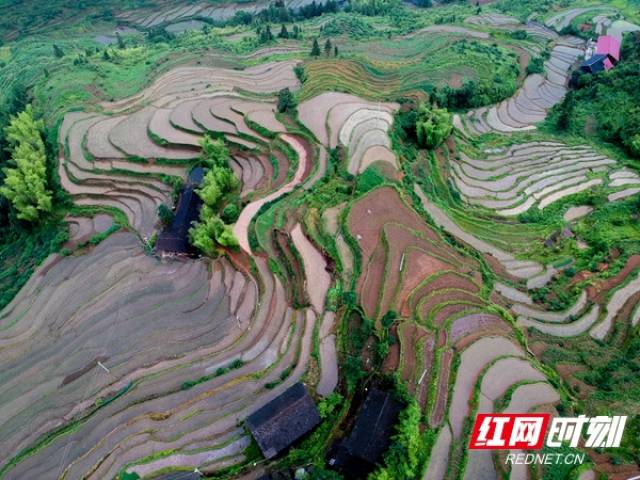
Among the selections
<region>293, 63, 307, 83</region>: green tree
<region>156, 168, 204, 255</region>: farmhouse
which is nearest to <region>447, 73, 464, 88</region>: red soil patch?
<region>293, 63, 307, 83</region>: green tree

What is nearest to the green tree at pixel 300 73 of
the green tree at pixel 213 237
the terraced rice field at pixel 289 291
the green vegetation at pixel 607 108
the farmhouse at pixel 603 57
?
the terraced rice field at pixel 289 291

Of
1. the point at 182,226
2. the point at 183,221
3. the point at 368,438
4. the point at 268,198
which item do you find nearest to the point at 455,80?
the point at 268,198

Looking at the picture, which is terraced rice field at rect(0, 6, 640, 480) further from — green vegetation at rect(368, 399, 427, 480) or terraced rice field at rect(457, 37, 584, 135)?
terraced rice field at rect(457, 37, 584, 135)

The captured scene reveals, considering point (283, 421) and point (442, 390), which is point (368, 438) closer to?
point (283, 421)

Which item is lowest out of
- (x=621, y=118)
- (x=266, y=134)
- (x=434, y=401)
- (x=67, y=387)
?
(x=67, y=387)

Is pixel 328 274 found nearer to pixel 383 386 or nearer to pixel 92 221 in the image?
pixel 383 386

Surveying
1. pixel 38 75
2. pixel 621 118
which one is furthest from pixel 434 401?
pixel 38 75

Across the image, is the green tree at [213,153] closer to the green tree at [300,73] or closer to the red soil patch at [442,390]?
the green tree at [300,73]
